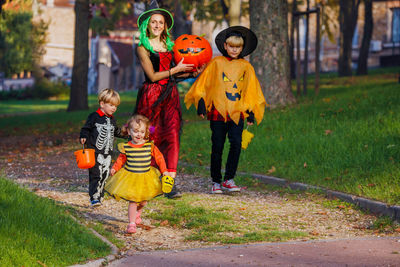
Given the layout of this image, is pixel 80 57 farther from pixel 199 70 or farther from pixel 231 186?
pixel 199 70

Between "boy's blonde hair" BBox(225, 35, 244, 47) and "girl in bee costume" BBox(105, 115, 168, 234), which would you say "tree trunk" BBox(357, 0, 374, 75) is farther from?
"girl in bee costume" BBox(105, 115, 168, 234)

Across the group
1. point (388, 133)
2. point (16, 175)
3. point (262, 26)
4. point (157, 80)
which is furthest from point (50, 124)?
point (157, 80)

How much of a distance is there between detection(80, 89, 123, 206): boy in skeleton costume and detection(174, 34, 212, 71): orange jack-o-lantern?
1.01 meters

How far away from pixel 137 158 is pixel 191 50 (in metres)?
1.85

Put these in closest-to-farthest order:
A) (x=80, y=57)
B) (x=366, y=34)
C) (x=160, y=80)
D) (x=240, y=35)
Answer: (x=160, y=80)
(x=240, y=35)
(x=80, y=57)
(x=366, y=34)

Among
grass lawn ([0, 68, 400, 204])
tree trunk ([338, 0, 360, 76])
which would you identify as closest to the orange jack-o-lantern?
grass lawn ([0, 68, 400, 204])

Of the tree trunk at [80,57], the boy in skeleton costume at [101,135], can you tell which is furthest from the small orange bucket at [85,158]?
the tree trunk at [80,57]

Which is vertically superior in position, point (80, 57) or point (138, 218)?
point (80, 57)

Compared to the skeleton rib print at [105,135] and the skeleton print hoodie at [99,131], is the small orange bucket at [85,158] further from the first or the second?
the skeleton rib print at [105,135]

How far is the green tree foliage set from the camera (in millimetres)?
51562

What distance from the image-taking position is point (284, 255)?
5965 millimetres

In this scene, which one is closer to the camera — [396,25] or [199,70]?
[199,70]

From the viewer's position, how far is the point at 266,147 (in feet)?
39.7

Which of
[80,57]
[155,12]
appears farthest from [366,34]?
[155,12]
